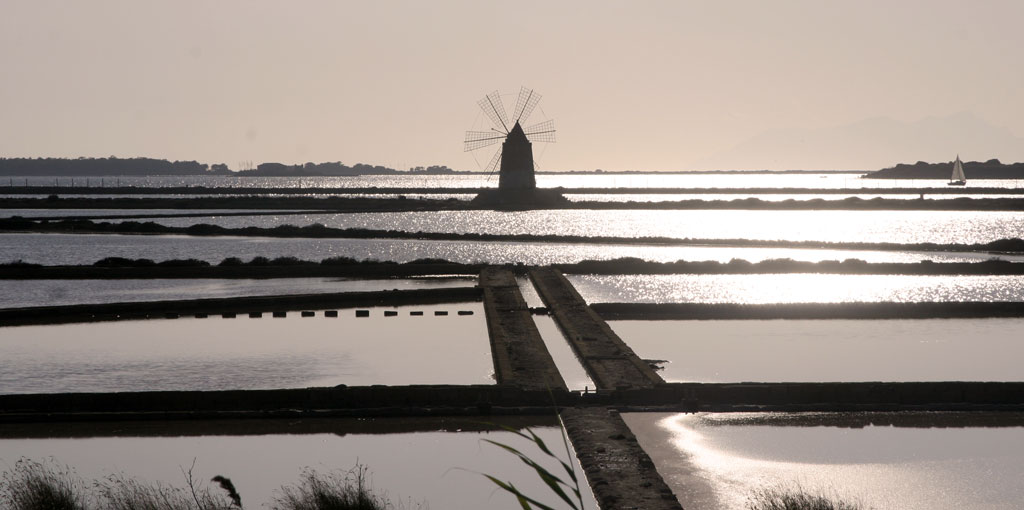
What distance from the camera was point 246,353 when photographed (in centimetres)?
1741

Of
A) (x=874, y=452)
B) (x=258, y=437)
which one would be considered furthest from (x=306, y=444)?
(x=874, y=452)

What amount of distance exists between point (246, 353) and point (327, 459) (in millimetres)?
7132

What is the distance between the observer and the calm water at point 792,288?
26.5 meters

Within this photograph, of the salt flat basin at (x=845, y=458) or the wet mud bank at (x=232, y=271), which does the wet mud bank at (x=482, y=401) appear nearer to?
the salt flat basin at (x=845, y=458)

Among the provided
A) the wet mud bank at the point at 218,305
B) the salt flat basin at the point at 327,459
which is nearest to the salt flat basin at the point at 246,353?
the wet mud bank at the point at 218,305

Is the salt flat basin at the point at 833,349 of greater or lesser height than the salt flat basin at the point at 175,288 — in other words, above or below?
above

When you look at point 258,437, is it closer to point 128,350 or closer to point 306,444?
point 306,444

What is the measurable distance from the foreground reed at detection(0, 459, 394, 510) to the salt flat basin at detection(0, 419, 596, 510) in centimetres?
33

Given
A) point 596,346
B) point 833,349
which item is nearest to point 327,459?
point 596,346

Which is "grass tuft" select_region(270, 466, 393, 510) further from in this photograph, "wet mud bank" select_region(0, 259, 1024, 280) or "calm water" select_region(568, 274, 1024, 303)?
"wet mud bank" select_region(0, 259, 1024, 280)

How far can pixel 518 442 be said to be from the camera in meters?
12.1

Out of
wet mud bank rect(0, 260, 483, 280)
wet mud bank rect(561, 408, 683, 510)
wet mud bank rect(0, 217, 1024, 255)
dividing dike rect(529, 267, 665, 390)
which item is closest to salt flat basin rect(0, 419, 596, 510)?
wet mud bank rect(561, 408, 683, 510)

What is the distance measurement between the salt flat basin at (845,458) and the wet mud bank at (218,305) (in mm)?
12951

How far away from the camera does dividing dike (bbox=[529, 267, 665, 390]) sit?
44.6ft
